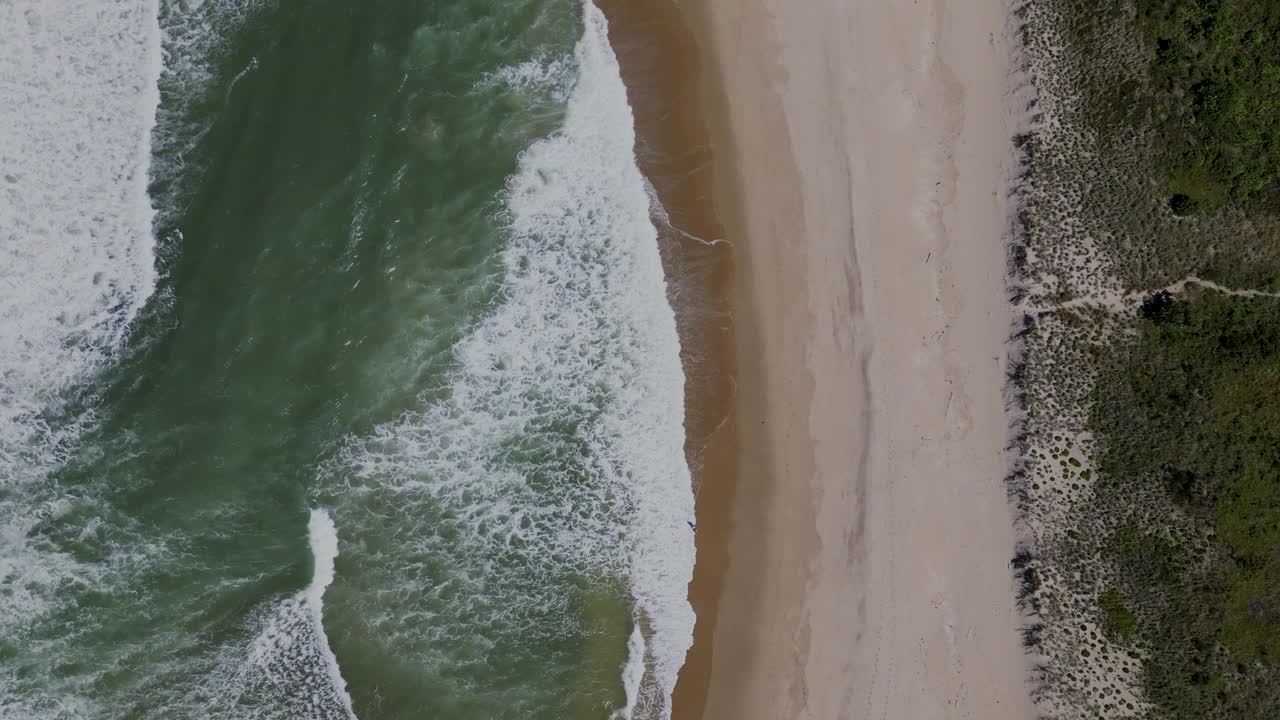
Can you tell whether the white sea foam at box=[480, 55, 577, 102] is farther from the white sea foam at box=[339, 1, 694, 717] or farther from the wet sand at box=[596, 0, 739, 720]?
the wet sand at box=[596, 0, 739, 720]

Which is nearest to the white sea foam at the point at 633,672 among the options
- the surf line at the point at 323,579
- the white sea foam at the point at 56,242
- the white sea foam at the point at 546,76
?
the surf line at the point at 323,579

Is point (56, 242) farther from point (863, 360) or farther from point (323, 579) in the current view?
point (863, 360)

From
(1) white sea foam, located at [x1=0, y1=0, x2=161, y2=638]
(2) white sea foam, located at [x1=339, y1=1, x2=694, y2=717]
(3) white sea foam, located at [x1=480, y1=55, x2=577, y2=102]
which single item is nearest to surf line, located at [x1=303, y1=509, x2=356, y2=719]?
(2) white sea foam, located at [x1=339, y1=1, x2=694, y2=717]

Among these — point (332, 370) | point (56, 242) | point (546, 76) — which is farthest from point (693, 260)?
point (56, 242)

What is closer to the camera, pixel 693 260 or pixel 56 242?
pixel 56 242

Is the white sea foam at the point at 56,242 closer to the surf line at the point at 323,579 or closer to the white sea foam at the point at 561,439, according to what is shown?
the surf line at the point at 323,579

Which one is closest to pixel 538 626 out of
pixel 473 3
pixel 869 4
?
pixel 473 3
